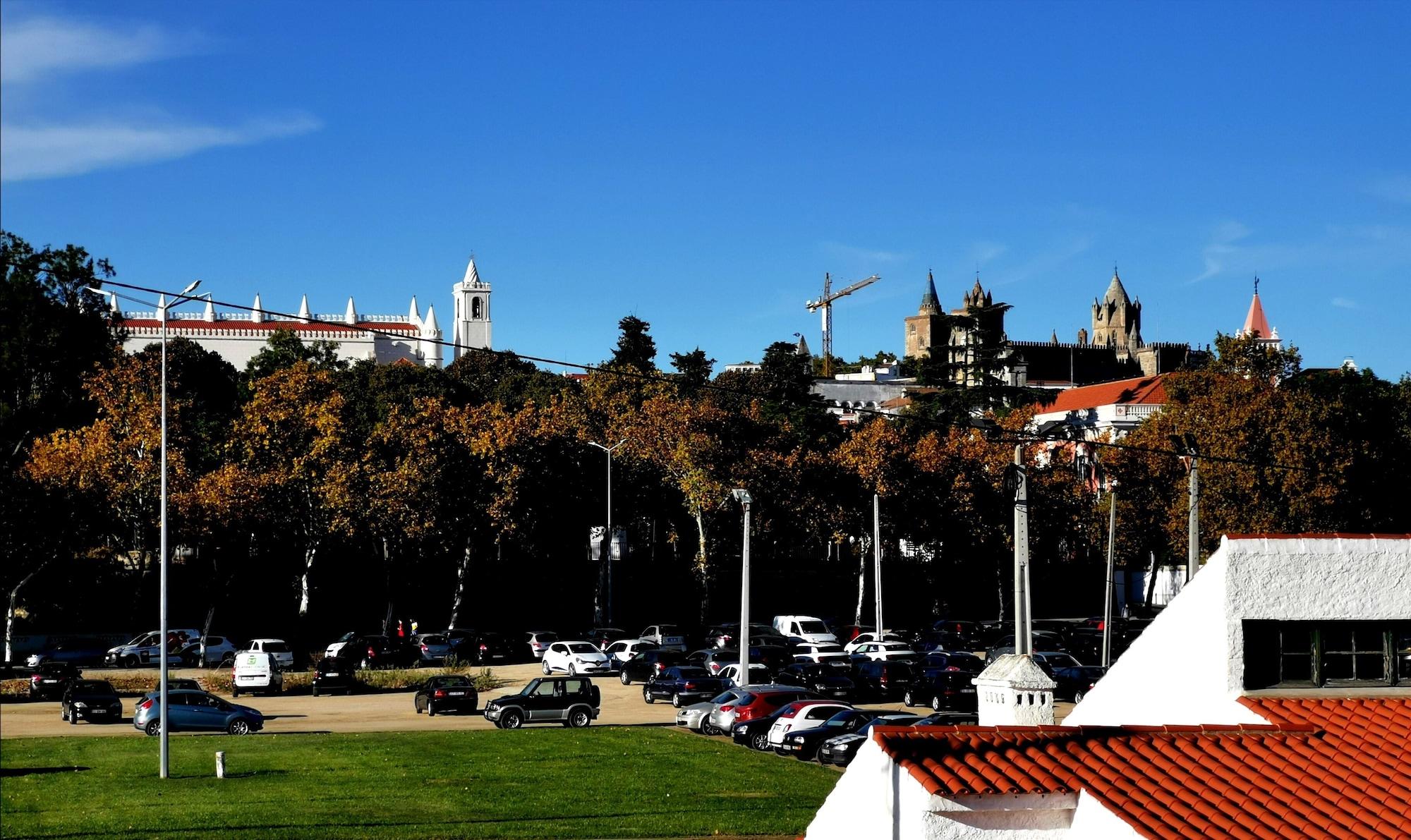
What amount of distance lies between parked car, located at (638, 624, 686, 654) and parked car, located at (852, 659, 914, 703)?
11.4m

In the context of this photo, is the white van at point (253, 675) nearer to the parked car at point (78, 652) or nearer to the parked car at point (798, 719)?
the parked car at point (78, 652)

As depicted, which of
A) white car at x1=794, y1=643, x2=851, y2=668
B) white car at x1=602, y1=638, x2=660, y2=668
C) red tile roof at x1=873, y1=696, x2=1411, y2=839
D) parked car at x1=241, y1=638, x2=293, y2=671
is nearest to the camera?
red tile roof at x1=873, y1=696, x2=1411, y2=839

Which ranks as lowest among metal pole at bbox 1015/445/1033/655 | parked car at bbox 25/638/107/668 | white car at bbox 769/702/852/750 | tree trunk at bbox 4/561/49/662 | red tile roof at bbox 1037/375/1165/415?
parked car at bbox 25/638/107/668

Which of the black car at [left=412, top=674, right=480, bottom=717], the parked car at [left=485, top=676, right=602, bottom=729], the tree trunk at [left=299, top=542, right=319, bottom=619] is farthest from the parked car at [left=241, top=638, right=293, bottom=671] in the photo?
the parked car at [left=485, top=676, right=602, bottom=729]

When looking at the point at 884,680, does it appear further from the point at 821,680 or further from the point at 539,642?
the point at 539,642

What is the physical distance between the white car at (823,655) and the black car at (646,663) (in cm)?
470

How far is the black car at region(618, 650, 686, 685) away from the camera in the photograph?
56.7 meters

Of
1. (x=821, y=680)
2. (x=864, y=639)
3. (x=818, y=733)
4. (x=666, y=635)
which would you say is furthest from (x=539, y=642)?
(x=818, y=733)

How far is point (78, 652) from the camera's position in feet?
217

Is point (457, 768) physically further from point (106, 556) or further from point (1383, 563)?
point (106, 556)

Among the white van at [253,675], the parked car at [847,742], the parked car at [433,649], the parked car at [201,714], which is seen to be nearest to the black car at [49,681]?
the white van at [253,675]

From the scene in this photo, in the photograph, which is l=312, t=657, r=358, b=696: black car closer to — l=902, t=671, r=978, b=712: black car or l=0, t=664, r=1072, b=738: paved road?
l=0, t=664, r=1072, b=738: paved road

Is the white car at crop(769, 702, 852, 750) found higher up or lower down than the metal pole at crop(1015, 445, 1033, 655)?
lower down

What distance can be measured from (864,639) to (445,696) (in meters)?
26.0
